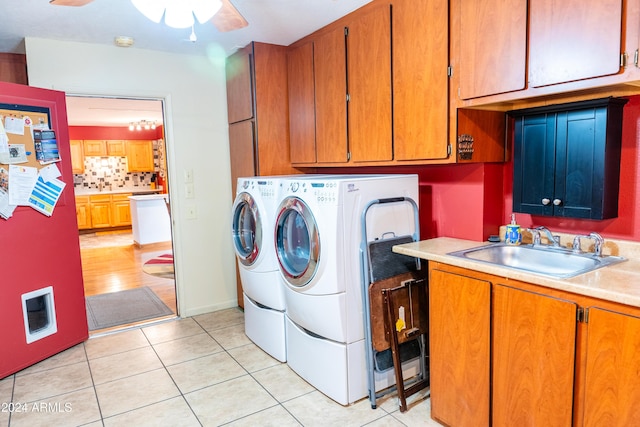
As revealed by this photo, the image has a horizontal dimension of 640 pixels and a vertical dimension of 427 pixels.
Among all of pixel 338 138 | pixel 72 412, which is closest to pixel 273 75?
pixel 338 138

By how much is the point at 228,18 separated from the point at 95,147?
340 inches

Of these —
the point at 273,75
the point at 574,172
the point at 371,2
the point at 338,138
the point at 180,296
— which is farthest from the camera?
the point at 180,296

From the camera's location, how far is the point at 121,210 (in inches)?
370

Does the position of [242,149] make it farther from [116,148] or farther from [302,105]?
[116,148]

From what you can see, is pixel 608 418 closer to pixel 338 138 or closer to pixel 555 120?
pixel 555 120

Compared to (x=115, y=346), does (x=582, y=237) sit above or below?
above

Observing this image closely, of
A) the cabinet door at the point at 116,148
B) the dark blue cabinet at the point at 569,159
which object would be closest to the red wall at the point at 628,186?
the dark blue cabinet at the point at 569,159

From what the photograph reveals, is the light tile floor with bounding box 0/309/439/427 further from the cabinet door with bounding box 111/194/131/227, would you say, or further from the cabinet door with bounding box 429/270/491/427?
the cabinet door with bounding box 111/194/131/227

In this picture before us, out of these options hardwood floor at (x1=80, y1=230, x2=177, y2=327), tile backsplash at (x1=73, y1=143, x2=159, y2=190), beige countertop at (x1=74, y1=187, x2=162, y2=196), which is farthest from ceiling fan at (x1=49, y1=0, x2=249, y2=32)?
tile backsplash at (x1=73, y1=143, x2=159, y2=190)

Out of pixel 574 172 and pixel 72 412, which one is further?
pixel 72 412

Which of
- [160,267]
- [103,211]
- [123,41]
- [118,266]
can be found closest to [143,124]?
[103,211]

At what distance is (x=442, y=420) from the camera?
89.0 inches

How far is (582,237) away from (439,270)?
77 centimetres

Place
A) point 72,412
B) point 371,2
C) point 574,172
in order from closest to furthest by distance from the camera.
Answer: point 574,172, point 72,412, point 371,2
